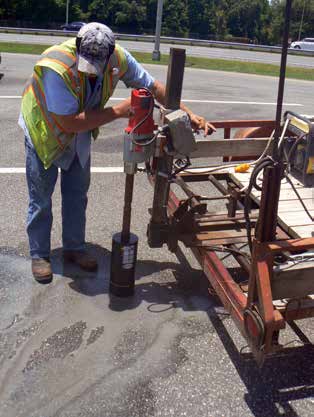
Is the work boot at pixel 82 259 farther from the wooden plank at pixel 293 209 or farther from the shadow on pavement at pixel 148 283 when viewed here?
the wooden plank at pixel 293 209

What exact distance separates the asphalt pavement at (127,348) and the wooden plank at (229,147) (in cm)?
88

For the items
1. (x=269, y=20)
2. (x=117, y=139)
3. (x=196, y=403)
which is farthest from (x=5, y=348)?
(x=269, y=20)

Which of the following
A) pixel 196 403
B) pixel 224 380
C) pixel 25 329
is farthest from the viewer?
pixel 25 329

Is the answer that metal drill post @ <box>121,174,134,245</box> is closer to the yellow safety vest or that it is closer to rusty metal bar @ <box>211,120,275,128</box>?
the yellow safety vest

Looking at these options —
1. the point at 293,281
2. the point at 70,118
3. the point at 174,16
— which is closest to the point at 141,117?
the point at 70,118

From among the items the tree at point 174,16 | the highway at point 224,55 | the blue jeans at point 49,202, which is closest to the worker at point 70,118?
the blue jeans at point 49,202

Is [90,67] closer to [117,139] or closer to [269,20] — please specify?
[117,139]

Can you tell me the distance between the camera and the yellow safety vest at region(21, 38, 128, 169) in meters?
3.43

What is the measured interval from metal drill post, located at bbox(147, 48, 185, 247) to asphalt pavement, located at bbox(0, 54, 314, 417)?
1.66 feet

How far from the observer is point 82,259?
4.30 metres

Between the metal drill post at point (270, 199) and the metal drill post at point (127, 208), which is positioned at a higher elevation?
the metal drill post at point (270, 199)

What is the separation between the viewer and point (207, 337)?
Result: 11.5ft

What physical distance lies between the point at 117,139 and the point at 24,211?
10.6ft

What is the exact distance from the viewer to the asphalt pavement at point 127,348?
2.91 meters
